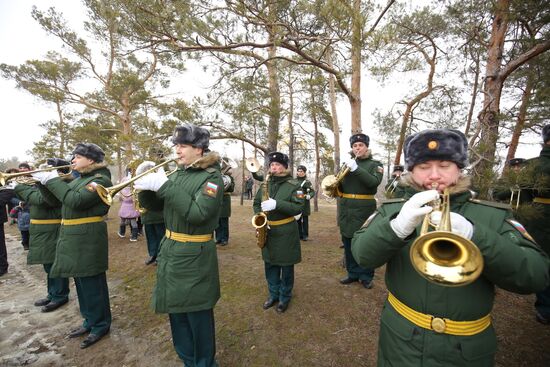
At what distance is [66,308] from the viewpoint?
404cm

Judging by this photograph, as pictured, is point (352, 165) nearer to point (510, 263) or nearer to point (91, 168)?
point (510, 263)

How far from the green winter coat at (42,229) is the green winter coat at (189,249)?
2.76 metres

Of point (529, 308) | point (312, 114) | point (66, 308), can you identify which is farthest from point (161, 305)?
point (312, 114)

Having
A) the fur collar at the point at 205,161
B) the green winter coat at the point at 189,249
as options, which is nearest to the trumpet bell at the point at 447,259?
the green winter coat at the point at 189,249

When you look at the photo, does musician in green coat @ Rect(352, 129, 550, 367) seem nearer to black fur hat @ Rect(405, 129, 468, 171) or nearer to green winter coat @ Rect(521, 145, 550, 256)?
black fur hat @ Rect(405, 129, 468, 171)

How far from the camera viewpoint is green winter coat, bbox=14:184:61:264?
3.91 meters

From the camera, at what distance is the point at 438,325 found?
135 centimetres

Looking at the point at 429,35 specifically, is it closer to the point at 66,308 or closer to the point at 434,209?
the point at 434,209

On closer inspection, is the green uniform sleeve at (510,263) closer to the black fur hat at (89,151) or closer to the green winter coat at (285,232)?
the green winter coat at (285,232)

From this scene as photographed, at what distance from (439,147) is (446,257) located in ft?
2.22

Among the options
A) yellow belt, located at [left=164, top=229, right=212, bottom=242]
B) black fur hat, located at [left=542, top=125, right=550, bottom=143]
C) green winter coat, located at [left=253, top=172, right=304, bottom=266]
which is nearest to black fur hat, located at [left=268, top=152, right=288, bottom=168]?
green winter coat, located at [left=253, top=172, right=304, bottom=266]

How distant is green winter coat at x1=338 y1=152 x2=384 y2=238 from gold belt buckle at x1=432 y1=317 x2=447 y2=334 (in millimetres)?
2897

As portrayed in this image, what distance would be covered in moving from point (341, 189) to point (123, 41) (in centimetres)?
509

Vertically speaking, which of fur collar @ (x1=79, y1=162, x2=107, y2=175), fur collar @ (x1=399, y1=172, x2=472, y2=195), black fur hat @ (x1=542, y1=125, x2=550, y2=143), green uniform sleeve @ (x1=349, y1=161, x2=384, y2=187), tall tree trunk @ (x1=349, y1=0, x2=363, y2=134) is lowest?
green uniform sleeve @ (x1=349, y1=161, x2=384, y2=187)
